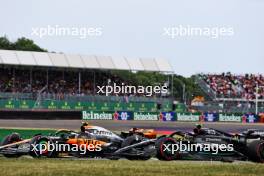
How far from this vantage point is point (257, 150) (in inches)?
592

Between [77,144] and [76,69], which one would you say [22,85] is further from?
[77,144]

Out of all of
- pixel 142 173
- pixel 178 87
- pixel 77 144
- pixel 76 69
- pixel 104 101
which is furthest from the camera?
pixel 178 87

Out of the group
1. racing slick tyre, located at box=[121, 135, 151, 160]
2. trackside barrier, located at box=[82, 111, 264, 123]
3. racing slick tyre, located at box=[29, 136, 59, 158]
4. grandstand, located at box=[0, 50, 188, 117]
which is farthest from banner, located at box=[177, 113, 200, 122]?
racing slick tyre, located at box=[29, 136, 59, 158]

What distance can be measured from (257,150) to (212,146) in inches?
46.2

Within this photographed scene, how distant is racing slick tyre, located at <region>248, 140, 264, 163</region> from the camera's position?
592 inches

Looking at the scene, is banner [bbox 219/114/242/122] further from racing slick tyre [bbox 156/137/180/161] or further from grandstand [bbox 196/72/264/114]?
racing slick tyre [bbox 156/137/180/161]

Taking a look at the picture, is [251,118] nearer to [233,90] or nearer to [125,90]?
[233,90]

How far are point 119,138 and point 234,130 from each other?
2055 centimetres

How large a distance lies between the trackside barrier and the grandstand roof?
570 centimetres

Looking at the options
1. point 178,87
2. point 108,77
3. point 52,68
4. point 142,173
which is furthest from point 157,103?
point 142,173

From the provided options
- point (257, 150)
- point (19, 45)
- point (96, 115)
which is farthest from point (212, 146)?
point (19, 45)

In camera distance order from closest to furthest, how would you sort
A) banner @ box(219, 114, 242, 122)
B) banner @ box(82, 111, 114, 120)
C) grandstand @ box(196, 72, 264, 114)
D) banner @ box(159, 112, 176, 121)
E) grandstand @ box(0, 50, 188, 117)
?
banner @ box(82, 111, 114, 120) → grandstand @ box(0, 50, 188, 117) → banner @ box(159, 112, 176, 121) → banner @ box(219, 114, 242, 122) → grandstand @ box(196, 72, 264, 114)

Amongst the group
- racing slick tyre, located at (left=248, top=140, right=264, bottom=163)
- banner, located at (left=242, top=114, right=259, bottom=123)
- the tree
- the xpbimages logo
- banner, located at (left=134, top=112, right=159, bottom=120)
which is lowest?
racing slick tyre, located at (left=248, top=140, right=264, bottom=163)

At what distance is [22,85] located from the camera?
1845 inches
